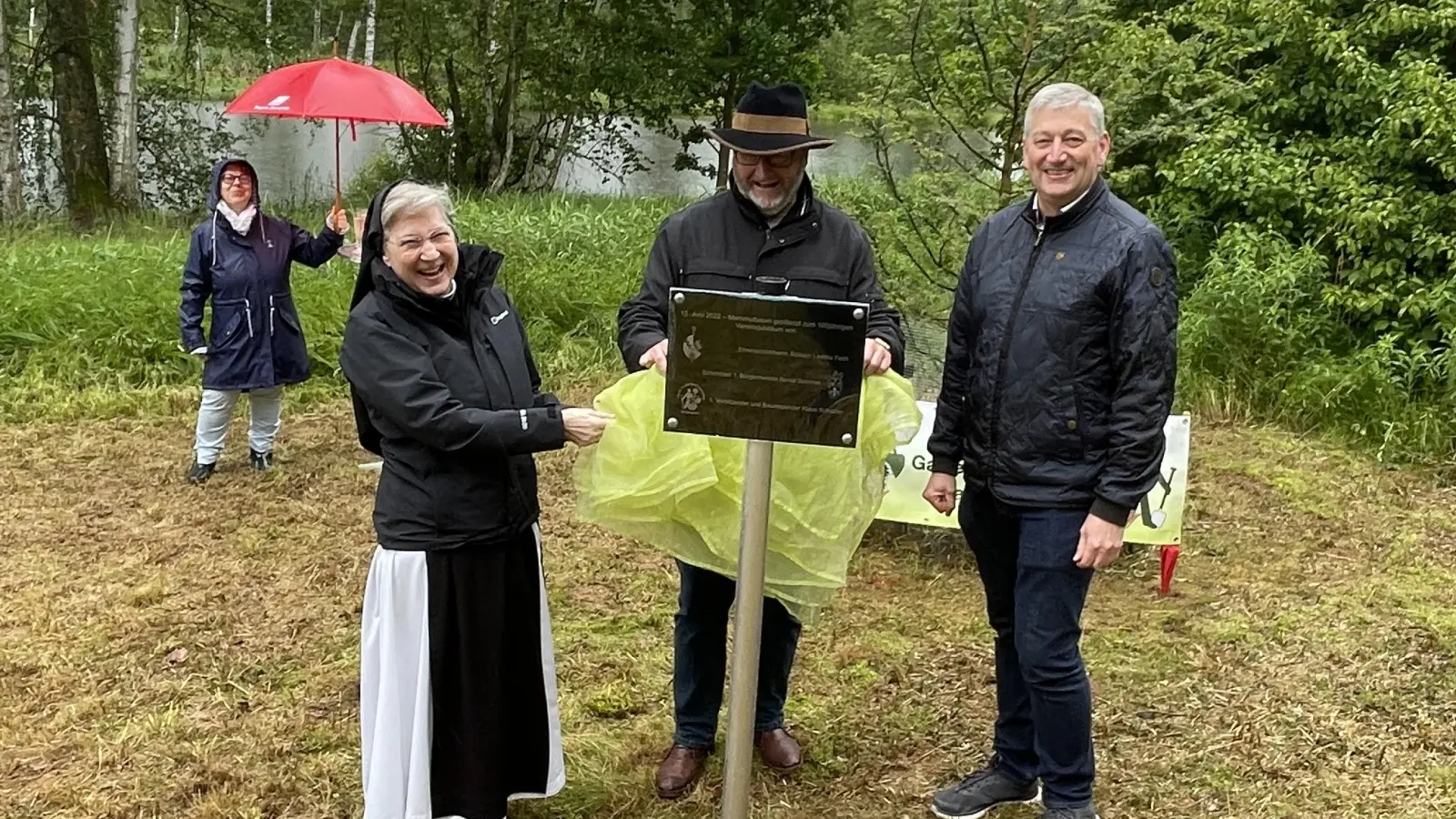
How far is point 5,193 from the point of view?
10.2 metres

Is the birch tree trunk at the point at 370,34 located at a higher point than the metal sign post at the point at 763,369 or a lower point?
higher

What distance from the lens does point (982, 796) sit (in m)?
3.01

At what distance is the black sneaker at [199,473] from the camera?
5.54 m

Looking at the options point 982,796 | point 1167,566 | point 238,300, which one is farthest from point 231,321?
point 1167,566

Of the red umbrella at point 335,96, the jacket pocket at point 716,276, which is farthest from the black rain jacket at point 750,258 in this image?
the red umbrella at point 335,96

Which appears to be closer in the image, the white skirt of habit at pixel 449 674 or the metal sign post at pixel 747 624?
the metal sign post at pixel 747 624

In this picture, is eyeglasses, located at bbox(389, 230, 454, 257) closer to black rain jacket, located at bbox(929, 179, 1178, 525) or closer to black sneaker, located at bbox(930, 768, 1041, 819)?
black rain jacket, located at bbox(929, 179, 1178, 525)

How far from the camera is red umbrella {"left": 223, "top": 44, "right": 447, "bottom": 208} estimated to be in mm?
6004

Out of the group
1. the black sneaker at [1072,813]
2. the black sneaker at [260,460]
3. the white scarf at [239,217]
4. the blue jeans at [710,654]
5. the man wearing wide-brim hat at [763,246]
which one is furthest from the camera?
the black sneaker at [260,460]

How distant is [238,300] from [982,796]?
4.03 m

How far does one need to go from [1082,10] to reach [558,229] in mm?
5470

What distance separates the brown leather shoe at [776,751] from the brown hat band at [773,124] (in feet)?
5.15

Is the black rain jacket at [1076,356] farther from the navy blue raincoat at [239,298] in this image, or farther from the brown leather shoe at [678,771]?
the navy blue raincoat at [239,298]

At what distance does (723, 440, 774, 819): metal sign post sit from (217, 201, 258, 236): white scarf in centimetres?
377
